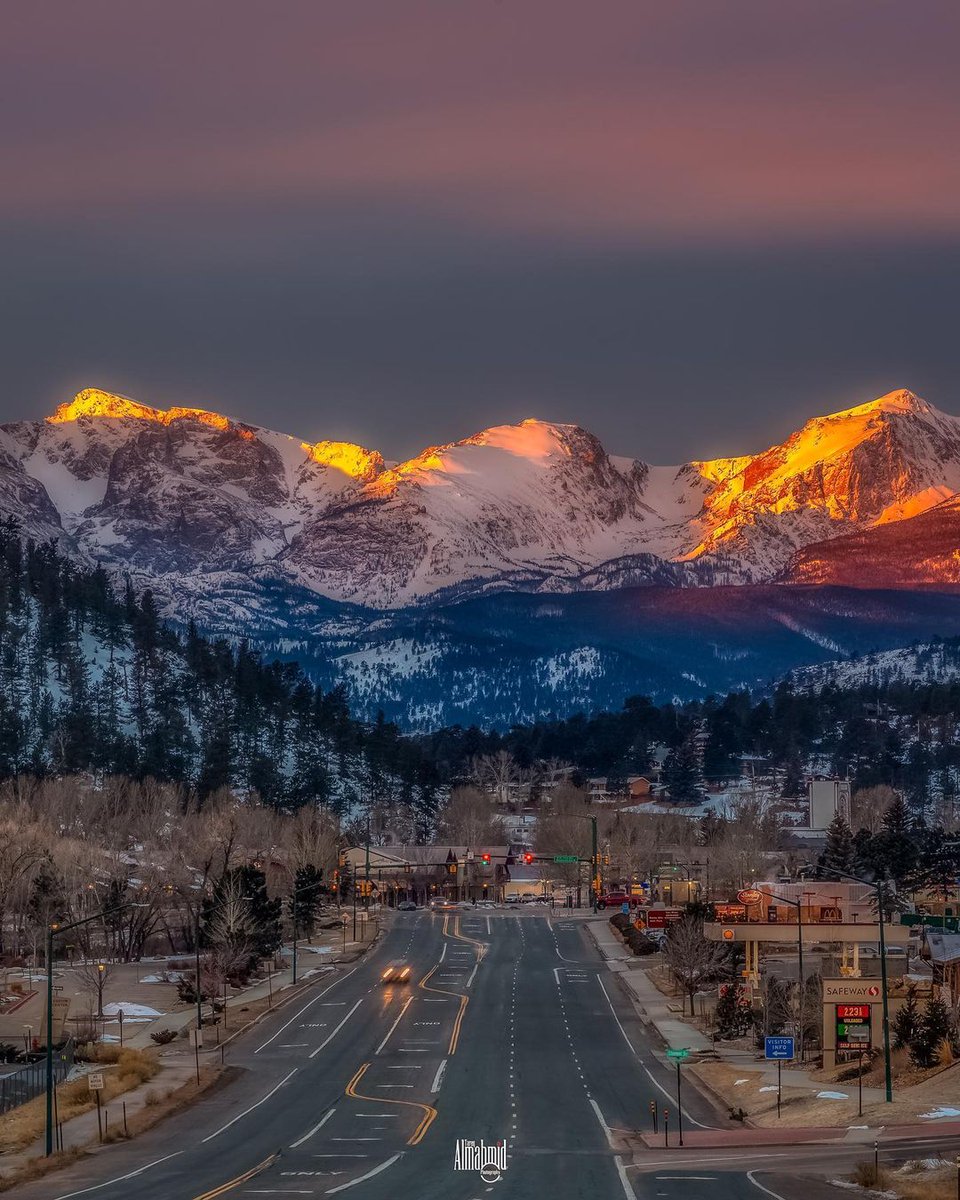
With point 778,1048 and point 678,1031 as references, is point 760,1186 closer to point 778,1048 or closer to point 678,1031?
point 778,1048

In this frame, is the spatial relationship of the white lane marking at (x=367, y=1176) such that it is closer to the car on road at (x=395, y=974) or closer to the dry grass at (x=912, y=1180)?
the dry grass at (x=912, y=1180)

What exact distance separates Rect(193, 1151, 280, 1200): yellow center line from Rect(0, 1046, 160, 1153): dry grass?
9911 mm

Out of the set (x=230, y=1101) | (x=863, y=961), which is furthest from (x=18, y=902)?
(x=230, y=1101)

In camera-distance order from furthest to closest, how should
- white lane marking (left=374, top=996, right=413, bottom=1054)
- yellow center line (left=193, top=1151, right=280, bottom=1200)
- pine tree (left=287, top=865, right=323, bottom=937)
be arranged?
pine tree (left=287, top=865, right=323, bottom=937), white lane marking (left=374, top=996, right=413, bottom=1054), yellow center line (left=193, top=1151, right=280, bottom=1200)

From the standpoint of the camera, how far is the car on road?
405ft

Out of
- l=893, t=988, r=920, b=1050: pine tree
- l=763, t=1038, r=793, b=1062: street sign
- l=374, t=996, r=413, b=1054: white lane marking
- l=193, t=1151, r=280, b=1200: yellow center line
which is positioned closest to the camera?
l=193, t=1151, r=280, b=1200: yellow center line

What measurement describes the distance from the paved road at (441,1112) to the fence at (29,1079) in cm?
743

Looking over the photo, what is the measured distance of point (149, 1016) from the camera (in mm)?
109438

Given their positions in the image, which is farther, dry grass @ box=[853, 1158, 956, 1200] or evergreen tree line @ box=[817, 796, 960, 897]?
evergreen tree line @ box=[817, 796, 960, 897]

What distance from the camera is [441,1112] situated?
243 ft

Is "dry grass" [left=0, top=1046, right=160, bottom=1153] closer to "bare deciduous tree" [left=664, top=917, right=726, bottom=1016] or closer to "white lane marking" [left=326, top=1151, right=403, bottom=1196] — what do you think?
"white lane marking" [left=326, top=1151, right=403, bottom=1196]

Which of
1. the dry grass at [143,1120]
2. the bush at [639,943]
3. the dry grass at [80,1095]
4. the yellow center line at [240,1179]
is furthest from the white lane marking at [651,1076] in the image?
the bush at [639,943]

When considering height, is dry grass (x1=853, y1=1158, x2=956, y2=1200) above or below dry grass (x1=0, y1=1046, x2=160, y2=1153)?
above

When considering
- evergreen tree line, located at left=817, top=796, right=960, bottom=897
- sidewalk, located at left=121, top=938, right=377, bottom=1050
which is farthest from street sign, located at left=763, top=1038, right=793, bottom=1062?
evergreen tree line, located at left=817, top=796, right=960, bottom=897
